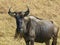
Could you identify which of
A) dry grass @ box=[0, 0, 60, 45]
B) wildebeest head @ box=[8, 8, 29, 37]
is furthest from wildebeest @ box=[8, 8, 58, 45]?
dry grass @ box=[0, 0, 60, 45]

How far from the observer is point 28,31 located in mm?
13102

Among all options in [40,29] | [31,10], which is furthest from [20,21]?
[31,10]

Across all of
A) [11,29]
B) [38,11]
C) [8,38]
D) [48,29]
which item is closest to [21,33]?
[48,29]

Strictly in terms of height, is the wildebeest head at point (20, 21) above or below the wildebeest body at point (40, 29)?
above

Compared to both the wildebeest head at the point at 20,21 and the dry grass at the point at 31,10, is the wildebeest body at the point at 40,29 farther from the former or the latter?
the dry grass at the point at 31,10

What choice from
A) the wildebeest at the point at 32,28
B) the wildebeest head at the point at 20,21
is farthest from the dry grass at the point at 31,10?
the wildebeest head at the point at 20,21

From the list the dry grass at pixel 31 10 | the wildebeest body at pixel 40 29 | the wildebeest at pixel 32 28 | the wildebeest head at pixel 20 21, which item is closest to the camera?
the wildebeest head at pixel 20 21

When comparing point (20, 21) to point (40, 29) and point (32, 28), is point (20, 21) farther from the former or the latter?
point (40, 29)

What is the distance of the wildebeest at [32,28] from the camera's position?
1252 centimetres

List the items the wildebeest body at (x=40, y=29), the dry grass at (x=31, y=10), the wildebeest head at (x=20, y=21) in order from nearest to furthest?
the wildebeest head at (x=20, y=21) → the wildebeest body at (x=40, y=29) → the dry grass at (x=31, y=10)

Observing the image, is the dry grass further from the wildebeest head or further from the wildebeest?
the wildebeest head

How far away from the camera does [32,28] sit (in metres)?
13.2

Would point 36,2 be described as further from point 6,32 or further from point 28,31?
point 28,31

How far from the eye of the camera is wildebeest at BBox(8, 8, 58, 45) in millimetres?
12523
